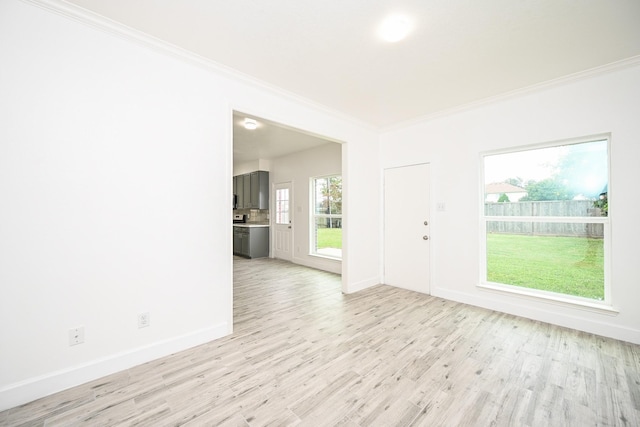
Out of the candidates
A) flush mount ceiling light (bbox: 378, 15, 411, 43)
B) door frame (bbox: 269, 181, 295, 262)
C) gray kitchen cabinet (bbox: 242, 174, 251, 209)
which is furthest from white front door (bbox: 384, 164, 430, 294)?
gray kitchen cabinet (bbox: 242, 174, 251, 209)

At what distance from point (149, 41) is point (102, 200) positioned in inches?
55.0

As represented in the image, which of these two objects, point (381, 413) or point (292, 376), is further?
point (292, 376)

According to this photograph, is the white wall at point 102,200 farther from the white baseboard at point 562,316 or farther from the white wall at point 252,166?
the white wall at point 252,166

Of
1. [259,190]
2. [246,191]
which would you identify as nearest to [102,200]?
[259,190]

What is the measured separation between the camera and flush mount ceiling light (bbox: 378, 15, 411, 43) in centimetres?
195

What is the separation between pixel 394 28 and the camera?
80.2 inches

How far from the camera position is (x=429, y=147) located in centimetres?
396

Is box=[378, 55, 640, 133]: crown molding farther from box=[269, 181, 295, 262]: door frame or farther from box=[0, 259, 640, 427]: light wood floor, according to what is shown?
box=[269, 181, 295, 262]: door frame

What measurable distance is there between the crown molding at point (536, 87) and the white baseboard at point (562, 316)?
2497 mm

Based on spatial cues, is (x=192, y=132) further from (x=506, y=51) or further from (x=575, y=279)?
(x=575, y=279)

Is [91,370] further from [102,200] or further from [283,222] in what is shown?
[283,222]

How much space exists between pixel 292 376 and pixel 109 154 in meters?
2.28

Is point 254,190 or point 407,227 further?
point 254,190

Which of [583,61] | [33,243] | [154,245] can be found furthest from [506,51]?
[33,243]
